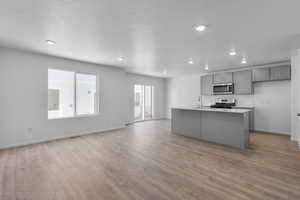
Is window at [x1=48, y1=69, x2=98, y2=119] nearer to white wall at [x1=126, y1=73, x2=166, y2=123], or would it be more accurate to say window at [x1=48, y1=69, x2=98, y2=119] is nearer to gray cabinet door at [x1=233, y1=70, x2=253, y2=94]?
white wall at [x1=126, y1=73, x2=166, y2=123]

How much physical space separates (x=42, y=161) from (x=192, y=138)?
13.3ft

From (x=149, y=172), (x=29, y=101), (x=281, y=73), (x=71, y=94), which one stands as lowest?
(x=149, y=172)

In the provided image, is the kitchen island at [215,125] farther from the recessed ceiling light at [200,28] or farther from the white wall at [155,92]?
the white wall at [155,92]

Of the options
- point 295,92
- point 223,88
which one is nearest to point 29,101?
point 223,88

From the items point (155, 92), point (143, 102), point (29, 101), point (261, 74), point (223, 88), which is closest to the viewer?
point (29, 101)

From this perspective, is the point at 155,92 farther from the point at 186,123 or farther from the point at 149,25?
the point at 149,25

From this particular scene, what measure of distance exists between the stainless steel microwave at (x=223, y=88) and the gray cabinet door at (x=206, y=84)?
0.88ft

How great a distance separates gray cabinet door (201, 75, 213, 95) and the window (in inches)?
200

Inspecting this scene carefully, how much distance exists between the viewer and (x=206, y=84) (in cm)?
689

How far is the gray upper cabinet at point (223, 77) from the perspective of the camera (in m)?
6.05

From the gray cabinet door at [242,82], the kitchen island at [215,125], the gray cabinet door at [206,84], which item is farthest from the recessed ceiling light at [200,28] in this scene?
the gray cabinet door at [206,84]

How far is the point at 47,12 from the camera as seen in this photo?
6.91 feet

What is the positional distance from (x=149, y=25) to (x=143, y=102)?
236 inches

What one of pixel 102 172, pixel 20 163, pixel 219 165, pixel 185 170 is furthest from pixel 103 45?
pixel 219 165
